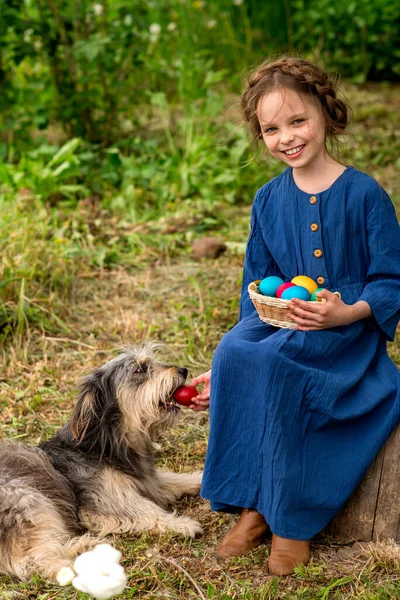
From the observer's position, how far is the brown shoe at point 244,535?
3.44 m

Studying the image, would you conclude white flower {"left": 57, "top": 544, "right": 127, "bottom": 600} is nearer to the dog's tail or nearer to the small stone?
the dog's tail

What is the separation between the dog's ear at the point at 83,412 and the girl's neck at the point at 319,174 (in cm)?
127

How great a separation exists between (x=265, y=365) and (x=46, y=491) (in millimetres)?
1127

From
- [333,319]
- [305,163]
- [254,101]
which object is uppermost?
[254,101]

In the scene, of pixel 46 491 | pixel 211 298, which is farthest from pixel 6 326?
pixel 46 491

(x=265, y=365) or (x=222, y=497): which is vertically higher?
(x=265, y=365)

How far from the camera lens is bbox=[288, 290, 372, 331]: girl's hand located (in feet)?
10.3

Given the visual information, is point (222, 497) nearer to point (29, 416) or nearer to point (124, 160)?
point (29, 416)

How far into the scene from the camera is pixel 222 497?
11.2ft

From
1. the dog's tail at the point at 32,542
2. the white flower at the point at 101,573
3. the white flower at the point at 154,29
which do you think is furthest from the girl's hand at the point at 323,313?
the white flower at the point at 154,29

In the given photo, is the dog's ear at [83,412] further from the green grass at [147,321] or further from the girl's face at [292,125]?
the girl's face at [292,125]

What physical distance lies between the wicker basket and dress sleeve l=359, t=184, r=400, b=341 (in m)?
0.17

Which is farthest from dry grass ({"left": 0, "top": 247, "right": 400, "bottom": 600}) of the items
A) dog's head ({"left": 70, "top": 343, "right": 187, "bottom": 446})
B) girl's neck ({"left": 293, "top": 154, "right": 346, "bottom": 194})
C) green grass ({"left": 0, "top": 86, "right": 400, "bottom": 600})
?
girl's neck ({"left": 293, "top": 154, "right": 346, "bottom": 194})

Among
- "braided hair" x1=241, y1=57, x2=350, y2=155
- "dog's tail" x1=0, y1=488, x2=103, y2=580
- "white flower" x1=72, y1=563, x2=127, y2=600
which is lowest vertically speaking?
"dog's tail" x1=0, y1=488, x2=103, y2=580
